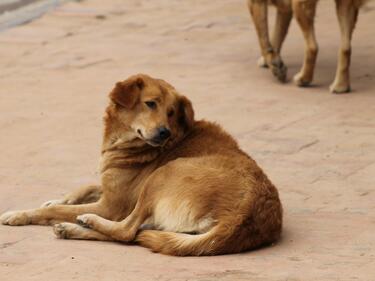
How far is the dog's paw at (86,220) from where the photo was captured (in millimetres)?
6160

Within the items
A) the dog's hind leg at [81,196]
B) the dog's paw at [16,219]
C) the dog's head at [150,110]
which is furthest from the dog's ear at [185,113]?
the dog's paw at [16,219]

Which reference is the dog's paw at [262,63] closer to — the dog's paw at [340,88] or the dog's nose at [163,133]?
the dog's paw at [340,88]

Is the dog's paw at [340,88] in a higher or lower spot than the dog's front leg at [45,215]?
lower

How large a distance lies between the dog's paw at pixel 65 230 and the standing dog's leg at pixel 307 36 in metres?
4.49

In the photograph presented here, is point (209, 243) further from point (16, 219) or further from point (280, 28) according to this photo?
point (280, 28)

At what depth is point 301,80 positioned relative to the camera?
10.3 meters

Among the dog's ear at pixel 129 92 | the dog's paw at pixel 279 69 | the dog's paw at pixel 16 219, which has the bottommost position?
the dog's paw at pixel 279 69

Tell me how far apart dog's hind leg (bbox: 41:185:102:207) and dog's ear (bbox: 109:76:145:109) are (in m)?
0.66

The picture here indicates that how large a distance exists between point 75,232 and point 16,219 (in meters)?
0.47

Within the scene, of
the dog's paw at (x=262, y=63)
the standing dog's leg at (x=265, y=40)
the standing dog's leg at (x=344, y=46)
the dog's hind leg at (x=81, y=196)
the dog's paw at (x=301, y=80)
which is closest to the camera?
the dog's hind leg at (x=81, y=196)

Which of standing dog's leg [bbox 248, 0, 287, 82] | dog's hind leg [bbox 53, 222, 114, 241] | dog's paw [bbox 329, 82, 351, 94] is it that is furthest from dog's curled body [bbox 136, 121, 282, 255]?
standing dog's leg [bbox 248, 0, 287, 82]

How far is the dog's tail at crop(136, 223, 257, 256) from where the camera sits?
226 inches

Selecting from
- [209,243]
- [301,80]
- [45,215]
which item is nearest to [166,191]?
[209,243]

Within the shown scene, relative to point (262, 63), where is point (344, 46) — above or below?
above
